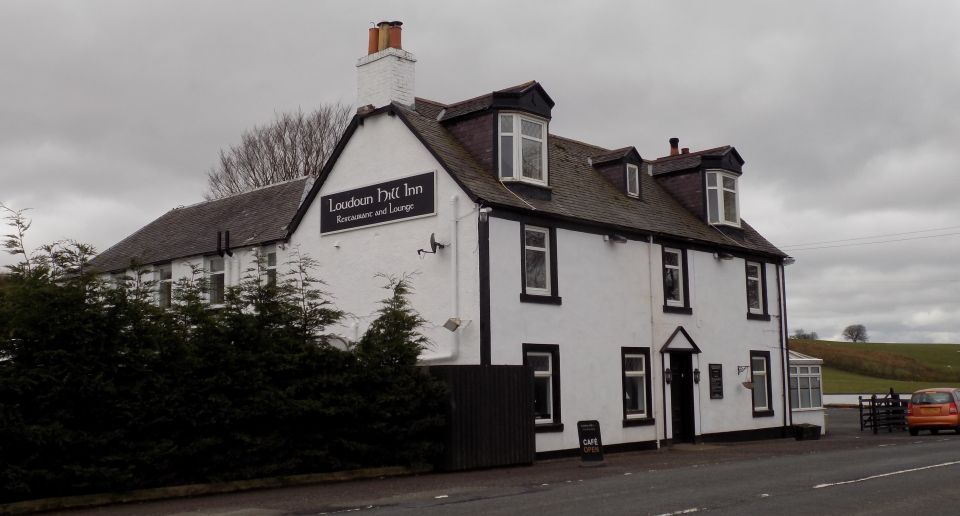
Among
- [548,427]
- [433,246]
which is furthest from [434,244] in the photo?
[548,427]

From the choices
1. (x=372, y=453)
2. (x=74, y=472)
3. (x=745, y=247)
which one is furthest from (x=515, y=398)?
(x=745, y=247)

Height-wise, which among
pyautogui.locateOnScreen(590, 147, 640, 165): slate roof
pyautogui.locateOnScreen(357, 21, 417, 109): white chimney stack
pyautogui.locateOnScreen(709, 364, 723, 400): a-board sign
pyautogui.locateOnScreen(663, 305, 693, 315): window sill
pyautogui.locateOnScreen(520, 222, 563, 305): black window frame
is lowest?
pyautogui.locateOnScreen(709, 364, 723, 400): a-board sign

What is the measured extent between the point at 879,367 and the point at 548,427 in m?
63.6

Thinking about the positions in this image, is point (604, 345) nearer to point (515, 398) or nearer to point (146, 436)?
point (515, 398)

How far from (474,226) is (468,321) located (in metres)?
2.13

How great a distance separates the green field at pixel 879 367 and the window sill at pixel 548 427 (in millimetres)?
45909

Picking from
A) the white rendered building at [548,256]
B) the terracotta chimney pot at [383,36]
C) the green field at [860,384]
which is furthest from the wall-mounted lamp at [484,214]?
the green field at [860,384]

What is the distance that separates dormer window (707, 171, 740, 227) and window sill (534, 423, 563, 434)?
34.2 ft

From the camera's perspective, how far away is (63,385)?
1398 cm

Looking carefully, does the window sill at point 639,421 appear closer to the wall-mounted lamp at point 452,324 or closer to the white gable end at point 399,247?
the white gable end at point 399,247

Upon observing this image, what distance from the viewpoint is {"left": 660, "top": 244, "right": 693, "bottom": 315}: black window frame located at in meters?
26.0

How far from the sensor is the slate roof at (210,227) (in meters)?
29.4

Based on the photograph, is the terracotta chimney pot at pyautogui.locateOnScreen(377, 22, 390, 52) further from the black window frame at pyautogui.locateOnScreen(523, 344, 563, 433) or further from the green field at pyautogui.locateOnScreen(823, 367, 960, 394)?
the green field at pyautogui.locateOnScreen(823, 367, 960, 394)

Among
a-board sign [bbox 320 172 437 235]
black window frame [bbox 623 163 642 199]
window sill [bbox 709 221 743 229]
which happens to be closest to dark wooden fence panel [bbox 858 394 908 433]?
window sill [bbox 709 221 743 229]
